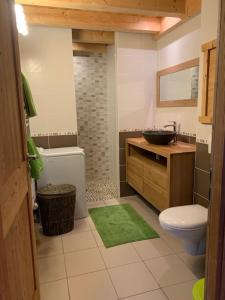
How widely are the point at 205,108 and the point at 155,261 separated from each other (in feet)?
5.03

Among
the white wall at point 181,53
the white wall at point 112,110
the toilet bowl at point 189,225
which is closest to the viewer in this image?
the toilet bowl at point 189,225

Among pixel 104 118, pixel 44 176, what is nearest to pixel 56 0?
pixel 44 176

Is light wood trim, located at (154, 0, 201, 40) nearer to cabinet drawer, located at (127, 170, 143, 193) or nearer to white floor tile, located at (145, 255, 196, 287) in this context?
cabinet drawer, located at (127, 170, 143, 193)

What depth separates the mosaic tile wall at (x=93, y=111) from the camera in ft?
13.5

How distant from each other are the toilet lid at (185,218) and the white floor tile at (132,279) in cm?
47

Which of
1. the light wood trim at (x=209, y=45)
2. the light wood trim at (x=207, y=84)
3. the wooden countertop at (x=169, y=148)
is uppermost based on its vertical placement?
the light wood trim at (x=209, y=45)

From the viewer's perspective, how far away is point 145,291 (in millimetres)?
1800

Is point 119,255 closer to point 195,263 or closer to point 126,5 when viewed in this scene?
point 195,263

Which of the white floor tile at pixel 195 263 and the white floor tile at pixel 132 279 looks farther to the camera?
the white floor tile at pixel 195 263

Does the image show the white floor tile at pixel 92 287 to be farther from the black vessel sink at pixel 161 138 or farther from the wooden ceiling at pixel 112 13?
the wooden ceiling at pixel 112 13

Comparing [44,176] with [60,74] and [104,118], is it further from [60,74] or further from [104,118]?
[104,118]

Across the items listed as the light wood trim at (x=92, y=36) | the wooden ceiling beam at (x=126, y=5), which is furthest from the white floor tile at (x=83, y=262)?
the light wood trim at (x=92, y=36)

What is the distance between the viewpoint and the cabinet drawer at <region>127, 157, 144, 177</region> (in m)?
3.09

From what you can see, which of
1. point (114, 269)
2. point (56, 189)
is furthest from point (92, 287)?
point (56, 189)
